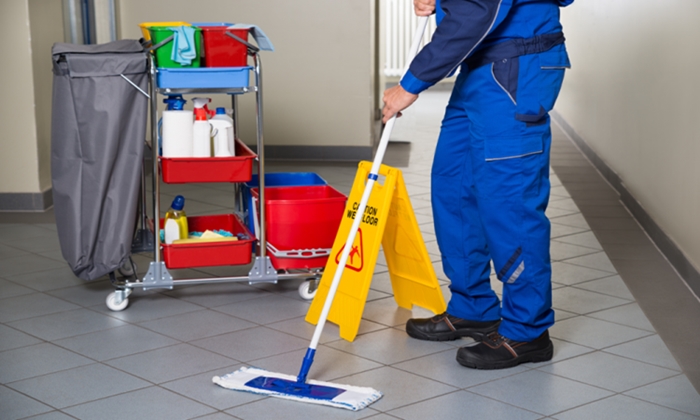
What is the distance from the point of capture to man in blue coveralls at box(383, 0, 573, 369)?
7.48 feet

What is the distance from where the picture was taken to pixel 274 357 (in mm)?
2500

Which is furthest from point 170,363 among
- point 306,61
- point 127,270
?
point 306,61

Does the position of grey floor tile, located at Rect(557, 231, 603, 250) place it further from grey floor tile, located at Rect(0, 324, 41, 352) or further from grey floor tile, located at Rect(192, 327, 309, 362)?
grey floor tile, located at Rect(0, 324, 41, 352)

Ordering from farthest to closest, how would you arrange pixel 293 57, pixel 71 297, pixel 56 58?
pixel 293 57
pixel 71 297
pixel 56 58

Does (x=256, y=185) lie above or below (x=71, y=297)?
above

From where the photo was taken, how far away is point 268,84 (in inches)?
246

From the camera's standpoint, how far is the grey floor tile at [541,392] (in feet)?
7.13

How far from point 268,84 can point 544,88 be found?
4128mm

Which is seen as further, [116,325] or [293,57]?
[293,57]

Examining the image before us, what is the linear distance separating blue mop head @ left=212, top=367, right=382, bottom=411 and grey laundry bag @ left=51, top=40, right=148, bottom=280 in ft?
2.83

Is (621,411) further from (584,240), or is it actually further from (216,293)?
(584,240)

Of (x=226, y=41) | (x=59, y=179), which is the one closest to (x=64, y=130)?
(x=59, y=179)

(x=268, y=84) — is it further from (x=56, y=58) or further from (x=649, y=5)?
(x=56, y=58)

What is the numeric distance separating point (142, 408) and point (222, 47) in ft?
4.36
